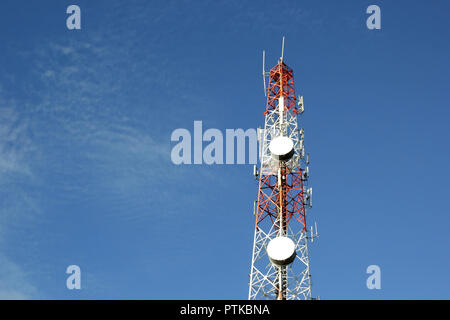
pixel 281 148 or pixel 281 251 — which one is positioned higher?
pixel 281 148

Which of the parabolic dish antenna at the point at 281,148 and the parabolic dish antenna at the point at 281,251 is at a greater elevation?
the parabolic dish antenna at the point at 281,148

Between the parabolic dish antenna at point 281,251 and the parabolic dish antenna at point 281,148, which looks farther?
the parabolic dish antenna at point 281,148

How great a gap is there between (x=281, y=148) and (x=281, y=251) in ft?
29.8

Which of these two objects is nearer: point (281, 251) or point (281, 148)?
point (281, 251)

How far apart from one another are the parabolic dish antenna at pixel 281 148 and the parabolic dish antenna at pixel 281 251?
287 inches

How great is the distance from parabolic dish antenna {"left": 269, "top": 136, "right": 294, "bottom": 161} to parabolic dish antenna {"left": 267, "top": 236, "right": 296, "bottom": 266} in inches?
287

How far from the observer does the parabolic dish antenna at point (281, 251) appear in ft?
143

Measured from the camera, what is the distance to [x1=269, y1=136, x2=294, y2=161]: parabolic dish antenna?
48.1m

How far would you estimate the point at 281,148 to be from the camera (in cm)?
4838

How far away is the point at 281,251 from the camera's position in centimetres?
4388
